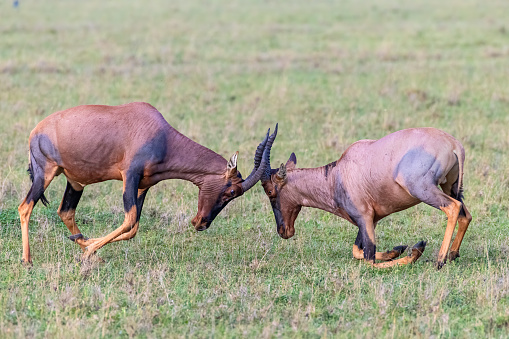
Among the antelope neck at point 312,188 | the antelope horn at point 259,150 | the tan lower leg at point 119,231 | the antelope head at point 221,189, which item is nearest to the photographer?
the tan lower leg at point 119,231

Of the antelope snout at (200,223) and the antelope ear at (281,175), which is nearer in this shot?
the antelope snout at (200,223)

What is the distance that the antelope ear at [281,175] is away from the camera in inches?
344

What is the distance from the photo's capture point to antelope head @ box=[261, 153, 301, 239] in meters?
8.85

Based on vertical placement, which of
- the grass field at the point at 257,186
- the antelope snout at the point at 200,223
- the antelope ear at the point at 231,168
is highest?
the antelope ear at the point at 231,168

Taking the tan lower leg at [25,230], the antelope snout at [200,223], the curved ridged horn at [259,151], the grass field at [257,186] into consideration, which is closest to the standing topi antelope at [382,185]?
the curved ridged horn at [259,151]

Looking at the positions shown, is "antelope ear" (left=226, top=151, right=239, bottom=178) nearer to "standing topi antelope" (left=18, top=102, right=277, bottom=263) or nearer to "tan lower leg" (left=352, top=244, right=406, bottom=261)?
"standing topi antelope" (left=18, top=102, right=277, bottom=263)

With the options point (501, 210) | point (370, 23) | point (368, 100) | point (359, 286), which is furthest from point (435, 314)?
point (370, 23)

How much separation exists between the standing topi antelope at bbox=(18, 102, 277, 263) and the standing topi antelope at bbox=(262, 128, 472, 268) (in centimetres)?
63

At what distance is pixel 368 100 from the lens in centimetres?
1667

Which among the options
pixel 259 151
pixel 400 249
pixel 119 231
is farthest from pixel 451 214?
pixel 119 231

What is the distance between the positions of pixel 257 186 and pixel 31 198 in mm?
4082

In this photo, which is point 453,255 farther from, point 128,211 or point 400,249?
point 128,211

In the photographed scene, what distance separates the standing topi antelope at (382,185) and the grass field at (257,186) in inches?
13.6

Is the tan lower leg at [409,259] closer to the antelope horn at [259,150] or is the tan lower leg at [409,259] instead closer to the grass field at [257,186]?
the grass field at [257,186]
